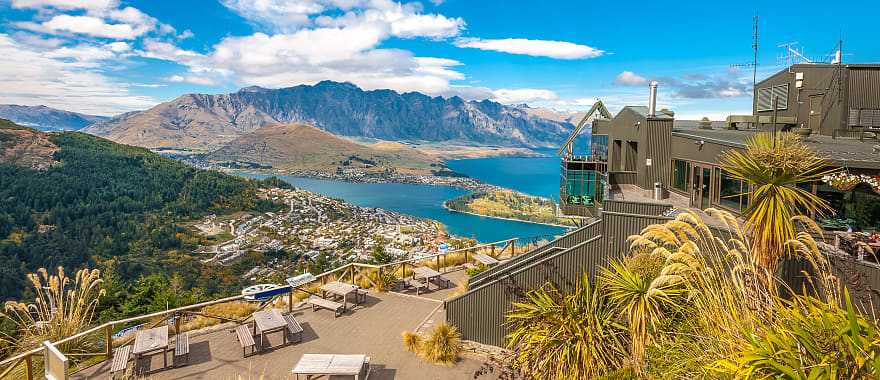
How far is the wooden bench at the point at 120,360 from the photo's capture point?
6949 millimetres

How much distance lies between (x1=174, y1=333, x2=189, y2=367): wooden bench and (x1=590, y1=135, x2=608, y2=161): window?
13.0 metres

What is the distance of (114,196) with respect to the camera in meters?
Answer: 61.9

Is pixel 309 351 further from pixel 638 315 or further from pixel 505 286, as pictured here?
pixel 638 315

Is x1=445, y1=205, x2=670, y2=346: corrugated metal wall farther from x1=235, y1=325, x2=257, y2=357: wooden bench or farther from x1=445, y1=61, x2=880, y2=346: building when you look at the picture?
x1=235, y1=325, x2=257, y2=357: wooden bench

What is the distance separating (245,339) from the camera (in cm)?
806

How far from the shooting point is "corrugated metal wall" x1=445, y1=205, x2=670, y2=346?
818cm

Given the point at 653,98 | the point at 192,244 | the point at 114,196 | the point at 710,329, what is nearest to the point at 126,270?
the point at 192,244

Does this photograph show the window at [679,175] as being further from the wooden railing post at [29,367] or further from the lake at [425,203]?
the lake at [425,203]

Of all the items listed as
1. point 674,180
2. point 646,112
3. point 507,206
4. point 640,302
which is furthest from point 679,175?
point 507,206

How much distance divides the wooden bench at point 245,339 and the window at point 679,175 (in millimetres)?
9946

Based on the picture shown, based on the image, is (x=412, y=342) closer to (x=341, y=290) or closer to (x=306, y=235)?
(x=341, y=290)

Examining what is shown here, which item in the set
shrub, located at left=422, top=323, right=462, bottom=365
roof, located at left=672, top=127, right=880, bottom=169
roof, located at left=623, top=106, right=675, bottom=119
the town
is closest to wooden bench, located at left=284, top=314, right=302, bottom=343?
shrub, located at left=422, top=323, right=462, bottom=365

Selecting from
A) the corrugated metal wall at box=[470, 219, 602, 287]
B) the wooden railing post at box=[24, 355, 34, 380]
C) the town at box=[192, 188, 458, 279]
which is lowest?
the town at box=[192, 188, 458, 279]

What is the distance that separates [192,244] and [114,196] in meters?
21.7
